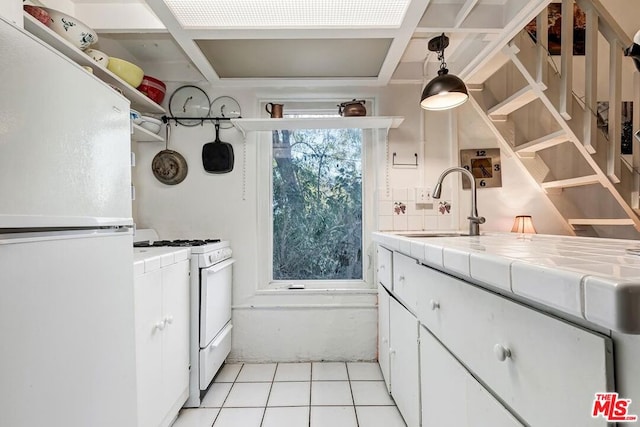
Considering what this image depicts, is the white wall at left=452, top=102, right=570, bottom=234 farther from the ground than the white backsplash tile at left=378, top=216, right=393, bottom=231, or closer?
farther from the ground

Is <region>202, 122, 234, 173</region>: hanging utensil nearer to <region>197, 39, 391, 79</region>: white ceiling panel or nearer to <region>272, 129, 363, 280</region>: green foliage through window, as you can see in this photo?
<region>272, 129, 363, 280</region>: green foliage through window

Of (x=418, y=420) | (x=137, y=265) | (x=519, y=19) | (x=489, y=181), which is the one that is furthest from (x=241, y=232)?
(x=519, y=19)

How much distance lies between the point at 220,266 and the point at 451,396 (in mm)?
1571

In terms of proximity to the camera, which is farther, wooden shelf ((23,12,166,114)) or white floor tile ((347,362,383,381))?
white floor tile ((347,362,383,381))

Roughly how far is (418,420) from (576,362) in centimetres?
101

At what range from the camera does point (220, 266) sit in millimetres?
2154

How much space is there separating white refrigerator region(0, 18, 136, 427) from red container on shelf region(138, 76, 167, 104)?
1.38 m

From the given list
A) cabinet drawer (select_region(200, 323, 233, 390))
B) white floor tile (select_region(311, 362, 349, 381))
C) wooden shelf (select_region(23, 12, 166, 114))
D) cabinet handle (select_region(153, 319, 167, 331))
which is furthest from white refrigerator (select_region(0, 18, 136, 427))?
white floor tile (select_region(311, 362, 349, 381))

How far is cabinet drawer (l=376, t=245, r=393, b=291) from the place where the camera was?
184 cm

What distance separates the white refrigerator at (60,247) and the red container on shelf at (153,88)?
138 centimetres

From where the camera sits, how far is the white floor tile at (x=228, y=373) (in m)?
2.24

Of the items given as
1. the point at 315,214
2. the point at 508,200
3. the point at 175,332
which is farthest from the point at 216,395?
the point at 508,200

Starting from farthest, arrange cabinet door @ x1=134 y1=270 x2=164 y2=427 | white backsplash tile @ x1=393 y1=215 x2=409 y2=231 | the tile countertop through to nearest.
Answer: white backsplash tile @ x1=393 y1=215 x2=409 y2=231 < cabinet door @ x1=134 y1=270 x2=164 y2=427 < the tile countertop

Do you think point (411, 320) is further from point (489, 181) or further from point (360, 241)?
point (489, 181)
